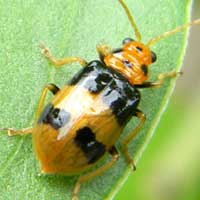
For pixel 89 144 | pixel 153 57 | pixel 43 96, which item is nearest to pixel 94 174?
pixel 89 144

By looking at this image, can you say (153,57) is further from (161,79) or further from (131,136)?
(131,136)

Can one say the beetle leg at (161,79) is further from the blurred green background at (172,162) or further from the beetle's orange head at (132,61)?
the blurred green background at (172,162)

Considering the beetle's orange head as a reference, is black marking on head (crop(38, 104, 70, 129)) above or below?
above

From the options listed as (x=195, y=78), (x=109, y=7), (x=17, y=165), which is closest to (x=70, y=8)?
(x=109, y=7)

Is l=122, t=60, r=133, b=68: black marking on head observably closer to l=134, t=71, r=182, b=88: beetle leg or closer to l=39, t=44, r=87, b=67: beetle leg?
l=134, t=71, r=182, b=88: beetle leg

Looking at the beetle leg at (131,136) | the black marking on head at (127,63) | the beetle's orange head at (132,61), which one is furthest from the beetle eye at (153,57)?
the beetle leg at (131,136)

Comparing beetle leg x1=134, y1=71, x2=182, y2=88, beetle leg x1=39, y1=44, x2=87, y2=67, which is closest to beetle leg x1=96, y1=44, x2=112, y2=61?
beetle leg x1=39, y1=44, x2=87, y2=67
